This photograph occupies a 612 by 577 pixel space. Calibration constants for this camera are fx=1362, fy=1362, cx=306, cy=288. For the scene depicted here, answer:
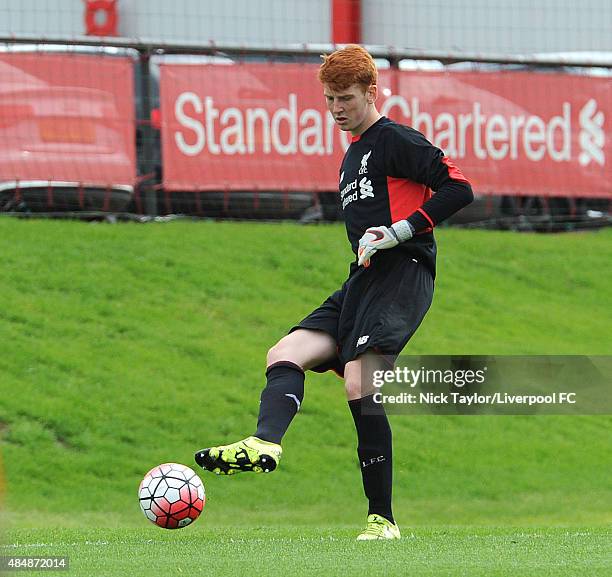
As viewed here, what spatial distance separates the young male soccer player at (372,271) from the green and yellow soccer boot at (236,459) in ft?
0.85

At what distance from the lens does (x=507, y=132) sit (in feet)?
52.2

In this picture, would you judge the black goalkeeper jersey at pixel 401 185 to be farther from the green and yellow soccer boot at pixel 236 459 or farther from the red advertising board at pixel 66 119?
the red advertising board at pixel 66 119

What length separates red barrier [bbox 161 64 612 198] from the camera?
48.8ft

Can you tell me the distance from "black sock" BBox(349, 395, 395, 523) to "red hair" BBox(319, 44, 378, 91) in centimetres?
146

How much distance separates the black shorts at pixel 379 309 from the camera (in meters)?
6.17

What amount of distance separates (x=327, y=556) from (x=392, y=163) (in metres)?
1.91

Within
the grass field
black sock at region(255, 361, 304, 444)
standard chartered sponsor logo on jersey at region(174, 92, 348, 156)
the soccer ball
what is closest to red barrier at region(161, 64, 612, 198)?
standard chartered sponsor logo on jersey at region(174, 92, 348, 156)

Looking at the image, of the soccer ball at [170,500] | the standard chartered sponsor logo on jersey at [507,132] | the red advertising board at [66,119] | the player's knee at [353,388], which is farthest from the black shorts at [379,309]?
the standard chartered sponsor logo on jersey at [507,132]

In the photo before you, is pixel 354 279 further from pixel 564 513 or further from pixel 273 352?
pixel 564 513

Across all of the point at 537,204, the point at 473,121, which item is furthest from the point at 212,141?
the point at 537,204

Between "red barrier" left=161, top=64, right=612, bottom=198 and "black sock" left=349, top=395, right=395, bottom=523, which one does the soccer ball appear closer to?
"black sock" left=349, top=395, right=395, bottom=523

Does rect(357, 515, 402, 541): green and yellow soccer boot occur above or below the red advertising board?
below

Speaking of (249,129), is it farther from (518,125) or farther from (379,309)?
(379,309)

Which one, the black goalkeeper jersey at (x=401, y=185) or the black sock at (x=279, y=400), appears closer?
the black sock at (x=279, y=400)
